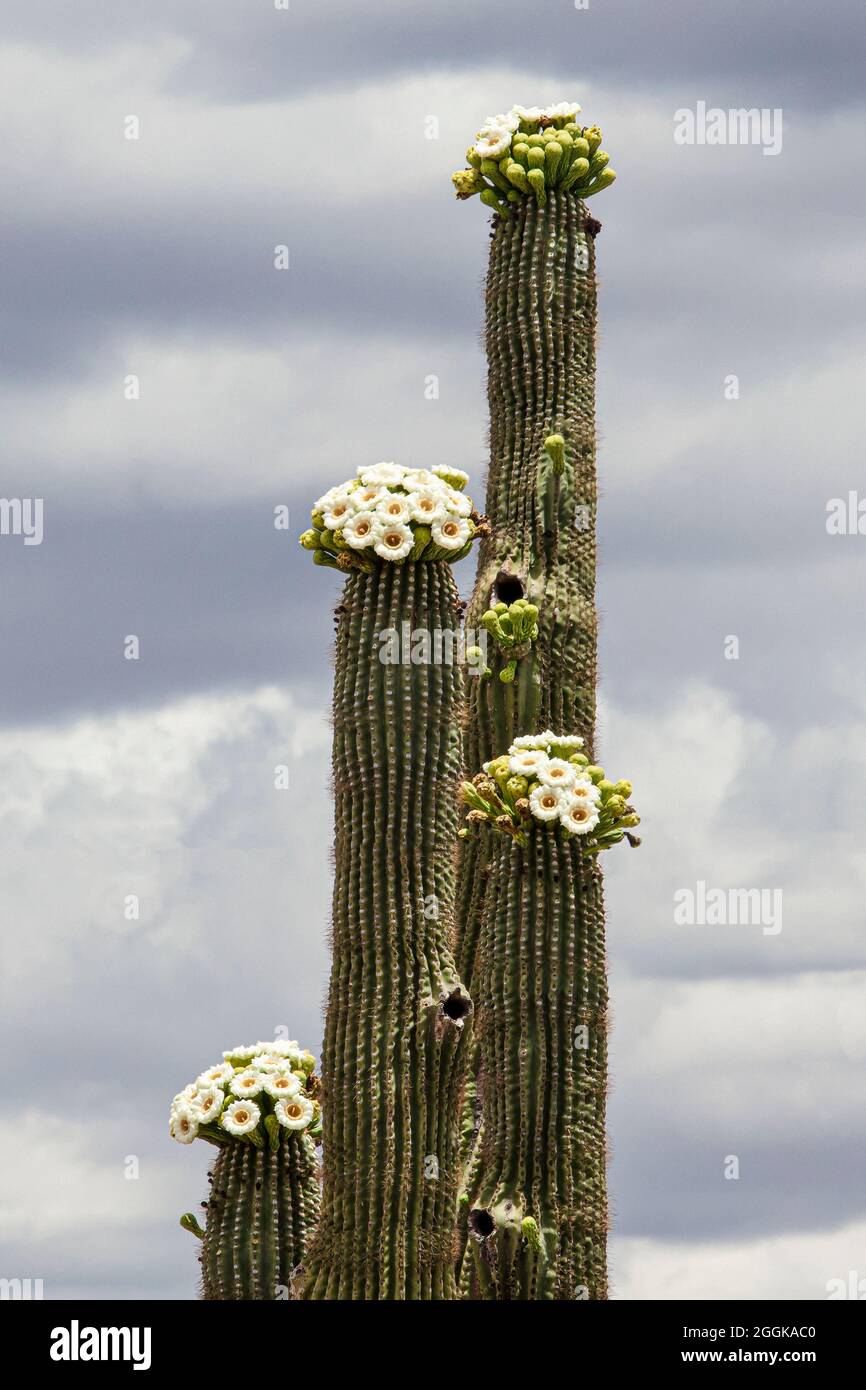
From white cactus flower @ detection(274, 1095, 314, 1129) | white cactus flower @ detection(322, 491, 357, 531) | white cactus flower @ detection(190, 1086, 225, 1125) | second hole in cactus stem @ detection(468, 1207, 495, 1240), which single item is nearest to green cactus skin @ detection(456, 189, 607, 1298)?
second hole in cactus stem @ detection(468, 1207, 495, 1240)

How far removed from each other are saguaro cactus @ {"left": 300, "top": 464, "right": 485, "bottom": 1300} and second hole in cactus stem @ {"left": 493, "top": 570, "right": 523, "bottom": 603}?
487cm

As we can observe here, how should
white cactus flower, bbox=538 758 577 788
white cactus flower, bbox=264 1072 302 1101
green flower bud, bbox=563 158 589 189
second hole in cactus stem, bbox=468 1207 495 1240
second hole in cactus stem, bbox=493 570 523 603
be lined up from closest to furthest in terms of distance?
second hole in cactus stem, bbox=468 1207 495 1240 → white cactus flower, bbox=538 758 577 788 → white cactus flower, bbox=264 1072 302 1101 → second hole in cactus stem, bbox=493 570 523 603 → green flower bud, bbox=563 158 589 189

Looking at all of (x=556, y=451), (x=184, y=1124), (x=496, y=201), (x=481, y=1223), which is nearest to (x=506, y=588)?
(x=556, y=451)

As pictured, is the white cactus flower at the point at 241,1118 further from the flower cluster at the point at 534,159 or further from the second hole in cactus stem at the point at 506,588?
the flower cluster at the point at 534,159

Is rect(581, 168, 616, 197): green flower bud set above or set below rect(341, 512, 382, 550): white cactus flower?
above

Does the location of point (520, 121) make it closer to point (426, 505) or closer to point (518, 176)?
point (518, 176)

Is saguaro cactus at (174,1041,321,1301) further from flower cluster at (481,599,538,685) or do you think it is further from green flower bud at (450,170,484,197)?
green flower bud at (450,170,484,197)

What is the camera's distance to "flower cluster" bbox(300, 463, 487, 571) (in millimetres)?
23906

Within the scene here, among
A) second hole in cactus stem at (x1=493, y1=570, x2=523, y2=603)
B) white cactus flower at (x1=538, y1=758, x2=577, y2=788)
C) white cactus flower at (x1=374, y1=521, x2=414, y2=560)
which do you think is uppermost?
second hole in cactus stem at (x1=493, y1=570, x2=523, y2=603)

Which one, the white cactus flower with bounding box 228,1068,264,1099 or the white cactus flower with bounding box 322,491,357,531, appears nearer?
the white cactus flower with bounding box 322,491,357,531

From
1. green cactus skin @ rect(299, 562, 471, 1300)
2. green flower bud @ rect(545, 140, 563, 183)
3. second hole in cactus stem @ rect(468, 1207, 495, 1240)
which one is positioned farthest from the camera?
green flower bud @ rect(545, 140, 563, 183)
